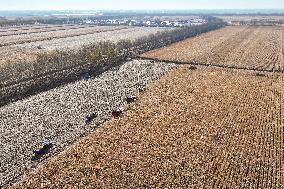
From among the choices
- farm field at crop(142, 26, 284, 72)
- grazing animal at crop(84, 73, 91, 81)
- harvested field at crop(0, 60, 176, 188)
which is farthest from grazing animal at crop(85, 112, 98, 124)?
farm field at crop(142, 26, 284, 72)

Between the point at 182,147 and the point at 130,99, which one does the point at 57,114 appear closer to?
the point at 130,99

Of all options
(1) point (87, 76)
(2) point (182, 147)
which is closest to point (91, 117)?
(2) point (182, 147)

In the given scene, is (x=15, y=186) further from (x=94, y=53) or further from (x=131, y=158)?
(x=94, y=53)

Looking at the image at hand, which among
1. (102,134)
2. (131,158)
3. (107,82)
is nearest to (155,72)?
(107,82)

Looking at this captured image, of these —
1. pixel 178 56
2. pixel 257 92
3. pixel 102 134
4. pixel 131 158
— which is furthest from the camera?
pixel 178 56

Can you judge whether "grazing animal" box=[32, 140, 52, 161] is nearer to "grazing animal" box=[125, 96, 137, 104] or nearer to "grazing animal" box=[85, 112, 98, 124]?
"grazing animal" box=[85, 112, 98, 124]

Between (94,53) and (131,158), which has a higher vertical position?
(94,53)
